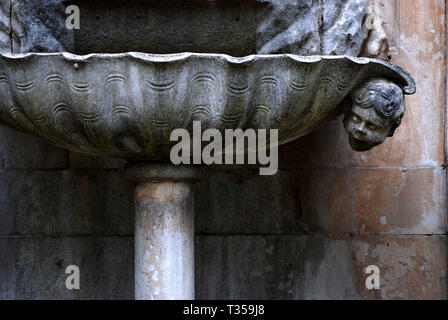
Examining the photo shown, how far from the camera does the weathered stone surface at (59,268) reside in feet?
9.91

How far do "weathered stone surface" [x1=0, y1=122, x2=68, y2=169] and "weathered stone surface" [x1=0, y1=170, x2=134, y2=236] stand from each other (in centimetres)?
3

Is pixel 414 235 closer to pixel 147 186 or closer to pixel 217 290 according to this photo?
pixel 217 290

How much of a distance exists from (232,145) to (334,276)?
971 millimetres

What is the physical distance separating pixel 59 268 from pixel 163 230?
2.51 ft

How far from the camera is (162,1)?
8.18 ft

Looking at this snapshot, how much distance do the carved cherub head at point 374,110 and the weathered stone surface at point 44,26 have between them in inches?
37.2

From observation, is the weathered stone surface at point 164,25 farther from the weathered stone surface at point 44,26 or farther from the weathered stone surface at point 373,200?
the weathered stone surface at point 373,200

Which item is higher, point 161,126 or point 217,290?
point 161,126

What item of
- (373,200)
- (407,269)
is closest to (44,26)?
(373,200)

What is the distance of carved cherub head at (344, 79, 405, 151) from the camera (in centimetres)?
228

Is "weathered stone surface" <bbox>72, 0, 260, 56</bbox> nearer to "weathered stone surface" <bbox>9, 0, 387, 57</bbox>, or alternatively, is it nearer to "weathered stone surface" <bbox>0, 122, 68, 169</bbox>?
"weathered stone surface" <bbox>9, 0, 387, 57</bbox>

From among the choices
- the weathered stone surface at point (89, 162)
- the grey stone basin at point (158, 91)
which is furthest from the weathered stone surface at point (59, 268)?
the grey stone basin at point (158, 91)

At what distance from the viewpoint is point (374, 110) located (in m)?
2.30
